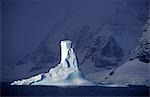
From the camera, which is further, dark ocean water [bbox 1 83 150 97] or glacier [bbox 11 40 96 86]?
glacier [bbox 11 40 96 86]

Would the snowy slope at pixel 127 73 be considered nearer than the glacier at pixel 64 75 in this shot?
No

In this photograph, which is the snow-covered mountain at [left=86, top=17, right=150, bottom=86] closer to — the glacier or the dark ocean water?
the dark ocean water

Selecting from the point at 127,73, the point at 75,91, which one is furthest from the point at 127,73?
the point at 75,91

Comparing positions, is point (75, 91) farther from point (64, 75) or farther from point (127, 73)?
point (127, 73)

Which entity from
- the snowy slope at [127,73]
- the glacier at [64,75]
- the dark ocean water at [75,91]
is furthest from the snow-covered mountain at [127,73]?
the glacier at [64,75]

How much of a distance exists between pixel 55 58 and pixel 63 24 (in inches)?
37.7

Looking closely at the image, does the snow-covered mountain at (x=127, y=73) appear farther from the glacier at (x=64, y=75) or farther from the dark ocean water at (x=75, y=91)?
the glacier at (x=64, y=75)

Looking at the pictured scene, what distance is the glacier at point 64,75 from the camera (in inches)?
371

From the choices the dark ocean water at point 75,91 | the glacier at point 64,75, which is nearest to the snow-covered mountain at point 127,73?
the dark ocean water at point 75,91

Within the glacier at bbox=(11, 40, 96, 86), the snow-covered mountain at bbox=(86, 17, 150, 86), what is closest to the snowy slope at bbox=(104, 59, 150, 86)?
the snow-covered mountain at bbox=(86, 17, 150, 86)

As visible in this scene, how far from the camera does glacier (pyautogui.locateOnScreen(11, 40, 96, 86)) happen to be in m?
9.41

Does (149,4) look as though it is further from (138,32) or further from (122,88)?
(122,88)

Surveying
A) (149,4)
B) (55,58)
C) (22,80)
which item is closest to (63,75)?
(55,58)

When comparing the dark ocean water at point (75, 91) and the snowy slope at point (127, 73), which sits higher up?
the snowy slope at point (127, 73)
